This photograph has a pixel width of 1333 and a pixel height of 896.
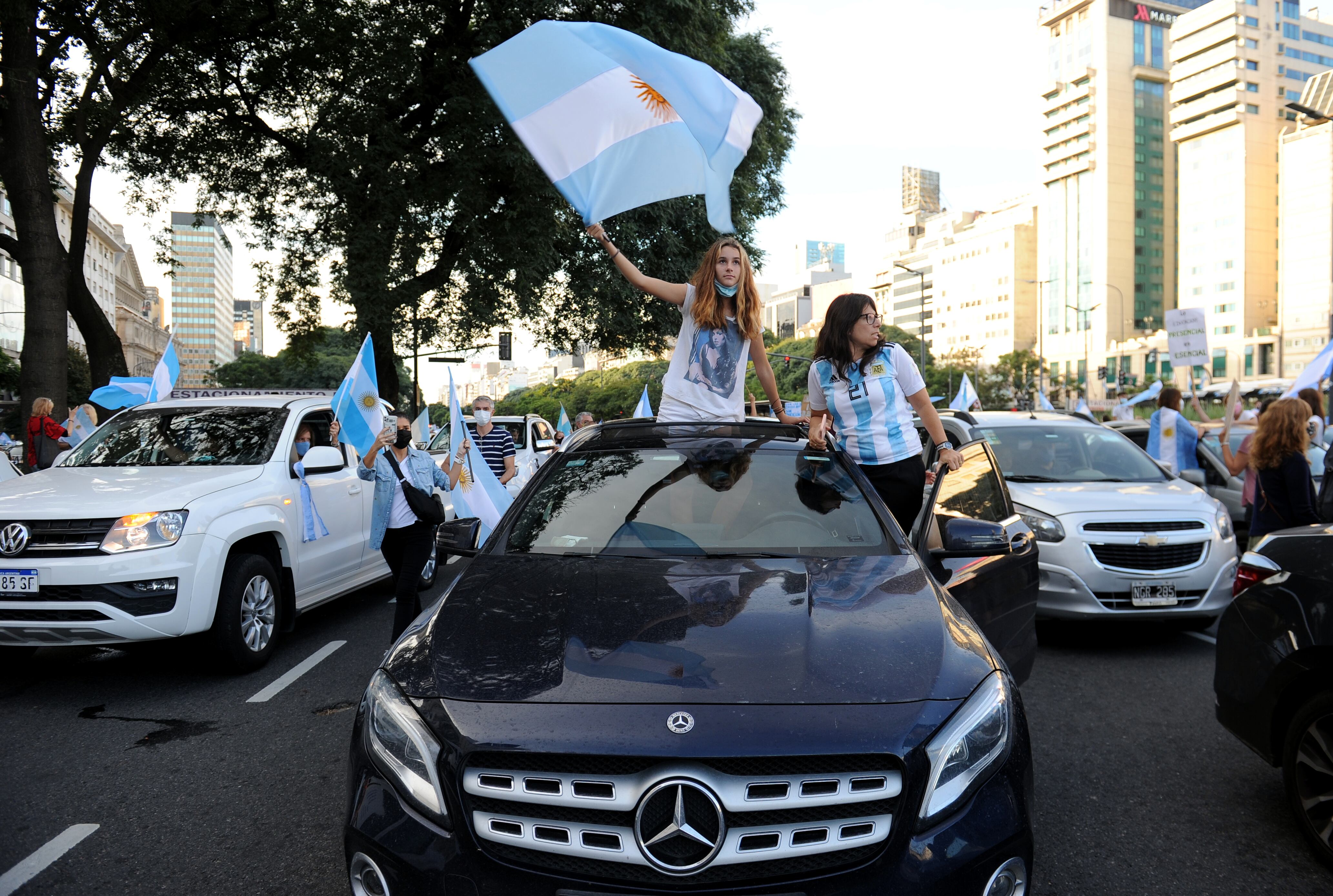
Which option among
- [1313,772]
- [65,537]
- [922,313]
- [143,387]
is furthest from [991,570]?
[922,313]

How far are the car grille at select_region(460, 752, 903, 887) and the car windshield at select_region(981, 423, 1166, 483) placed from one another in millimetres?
5777

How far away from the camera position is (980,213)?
549 ft

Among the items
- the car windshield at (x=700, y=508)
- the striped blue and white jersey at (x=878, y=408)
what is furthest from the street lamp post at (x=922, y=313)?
the car windshield at (x=700, y=508)

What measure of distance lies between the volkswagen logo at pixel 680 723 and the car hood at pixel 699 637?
0.19 ft

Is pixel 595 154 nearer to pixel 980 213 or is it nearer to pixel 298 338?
pixel 298 338

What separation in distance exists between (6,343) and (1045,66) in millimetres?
123626

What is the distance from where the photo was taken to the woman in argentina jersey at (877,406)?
4645 mm

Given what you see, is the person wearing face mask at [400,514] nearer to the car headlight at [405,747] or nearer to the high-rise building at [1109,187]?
the car headlight at [405,747]

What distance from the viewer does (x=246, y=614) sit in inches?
238

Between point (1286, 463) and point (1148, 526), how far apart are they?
3.89ft

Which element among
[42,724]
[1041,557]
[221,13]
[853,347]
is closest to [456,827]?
[853,347]

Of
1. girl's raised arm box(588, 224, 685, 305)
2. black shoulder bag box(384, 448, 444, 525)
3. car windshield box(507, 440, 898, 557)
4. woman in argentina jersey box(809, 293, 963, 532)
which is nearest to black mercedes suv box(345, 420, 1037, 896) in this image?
car windshield box(507, 440, 898, 557)

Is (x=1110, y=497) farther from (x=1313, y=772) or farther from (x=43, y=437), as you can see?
(x=43, y=437)

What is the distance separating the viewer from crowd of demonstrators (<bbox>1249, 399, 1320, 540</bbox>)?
664cm
